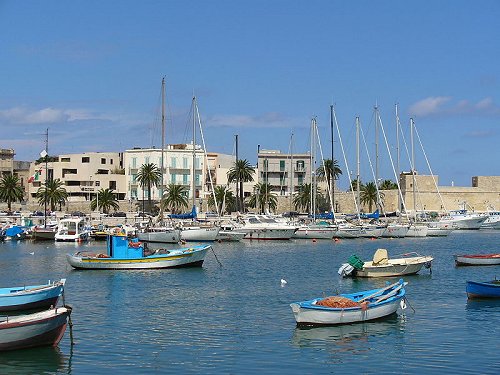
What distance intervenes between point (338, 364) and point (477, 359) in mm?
3995

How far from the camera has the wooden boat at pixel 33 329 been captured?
2188cm

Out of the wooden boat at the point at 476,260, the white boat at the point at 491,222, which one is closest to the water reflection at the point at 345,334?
the wooden boat at the point at 476,260

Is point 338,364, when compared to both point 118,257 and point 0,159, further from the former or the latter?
point 0,159

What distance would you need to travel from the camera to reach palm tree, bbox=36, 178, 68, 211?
4067 inches

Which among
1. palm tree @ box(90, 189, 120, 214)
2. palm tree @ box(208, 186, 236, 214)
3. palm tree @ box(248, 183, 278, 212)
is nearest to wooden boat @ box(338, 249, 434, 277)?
palm tree @ box(208, 186, 236, 214)

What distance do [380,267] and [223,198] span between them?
70.6 meters

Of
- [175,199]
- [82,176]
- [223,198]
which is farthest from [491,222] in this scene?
[82,176]

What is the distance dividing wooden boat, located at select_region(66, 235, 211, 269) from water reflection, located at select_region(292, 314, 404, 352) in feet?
64.1

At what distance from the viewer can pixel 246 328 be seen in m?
26.8

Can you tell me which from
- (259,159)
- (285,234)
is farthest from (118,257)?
(259,159)

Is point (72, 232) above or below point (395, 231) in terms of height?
above

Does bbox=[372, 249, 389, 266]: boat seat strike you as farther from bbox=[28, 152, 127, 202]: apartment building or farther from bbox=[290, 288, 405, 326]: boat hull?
bbox=[28, 152, 127, 202]: apartment building

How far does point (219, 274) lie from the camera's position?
44.2 m

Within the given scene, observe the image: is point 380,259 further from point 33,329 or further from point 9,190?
point 9,190
